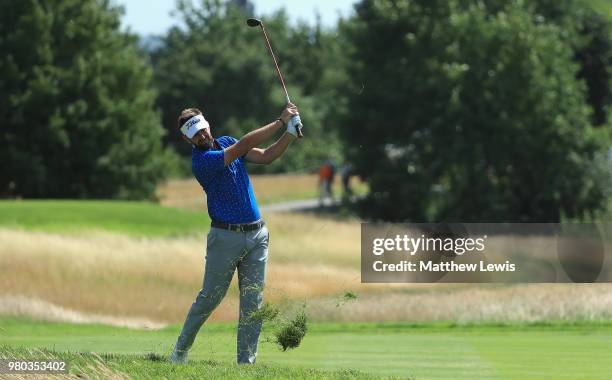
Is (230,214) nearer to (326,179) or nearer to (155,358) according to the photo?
(155,358)

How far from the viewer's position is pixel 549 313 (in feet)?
52.7

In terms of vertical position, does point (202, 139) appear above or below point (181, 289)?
above

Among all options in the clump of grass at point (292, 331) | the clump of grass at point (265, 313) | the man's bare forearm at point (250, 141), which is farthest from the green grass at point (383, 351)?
the man's bare forearm at point (250, 141)

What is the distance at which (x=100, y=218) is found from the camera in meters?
30.7

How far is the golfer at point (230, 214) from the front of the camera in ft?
28.7

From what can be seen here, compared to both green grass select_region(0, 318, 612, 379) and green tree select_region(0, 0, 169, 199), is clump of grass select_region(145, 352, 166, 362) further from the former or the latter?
green tree select_region(0, 0, 169, 199)

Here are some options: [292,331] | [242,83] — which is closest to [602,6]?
[292,331]

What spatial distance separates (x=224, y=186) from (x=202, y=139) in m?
0.36

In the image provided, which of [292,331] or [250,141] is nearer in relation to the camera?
[250,141]

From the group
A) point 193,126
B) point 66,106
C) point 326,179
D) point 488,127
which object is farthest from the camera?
point 326,179

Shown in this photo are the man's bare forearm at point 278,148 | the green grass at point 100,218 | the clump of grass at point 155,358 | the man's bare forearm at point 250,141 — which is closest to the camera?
the man's bare forearm at point 250,141

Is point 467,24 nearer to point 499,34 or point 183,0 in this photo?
point 499,34

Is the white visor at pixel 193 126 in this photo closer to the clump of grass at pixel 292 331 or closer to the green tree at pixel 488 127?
the clump of grass at pixel 292 331

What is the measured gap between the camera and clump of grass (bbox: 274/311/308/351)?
9.27m
